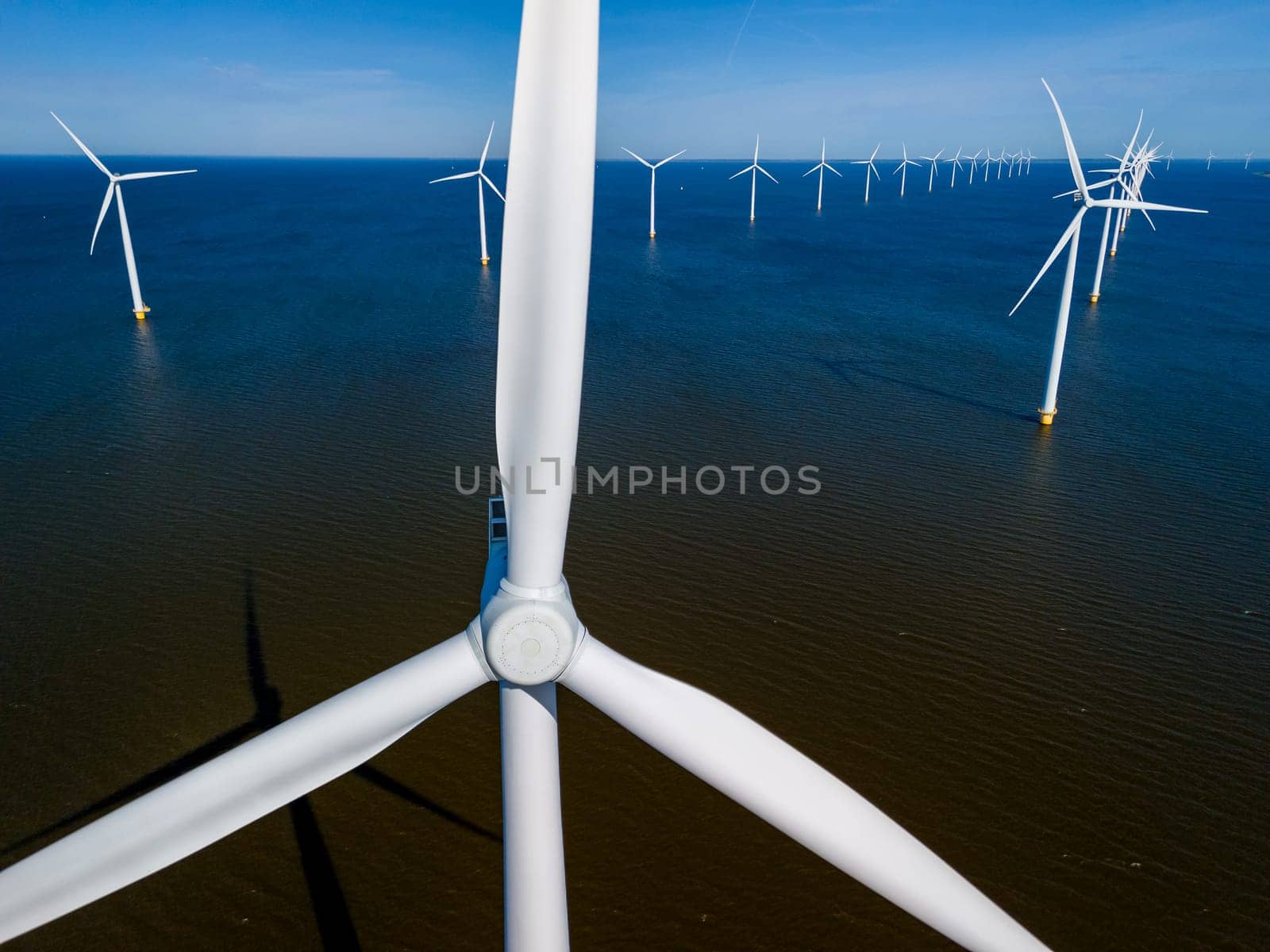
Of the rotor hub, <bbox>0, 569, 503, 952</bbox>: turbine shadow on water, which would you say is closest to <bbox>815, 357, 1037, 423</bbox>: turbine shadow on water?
<bbox>0, 569, 503, 952</bbox>: turbine shadow on water

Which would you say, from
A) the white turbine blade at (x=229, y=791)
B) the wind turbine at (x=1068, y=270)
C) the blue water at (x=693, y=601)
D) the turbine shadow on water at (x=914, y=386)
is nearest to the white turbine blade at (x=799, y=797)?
the white turbine blade at (x=229, y=791)

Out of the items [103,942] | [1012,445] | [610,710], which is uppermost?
[610,710]

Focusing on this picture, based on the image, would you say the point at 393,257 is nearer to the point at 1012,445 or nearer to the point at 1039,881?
the point at 1012,445

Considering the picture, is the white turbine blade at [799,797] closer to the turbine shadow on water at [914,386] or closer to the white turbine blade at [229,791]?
the white turbine blade at [229,791]

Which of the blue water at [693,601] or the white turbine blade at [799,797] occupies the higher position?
the white turbine blade at [799,797]

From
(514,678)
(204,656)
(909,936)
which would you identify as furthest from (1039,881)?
(204,656)

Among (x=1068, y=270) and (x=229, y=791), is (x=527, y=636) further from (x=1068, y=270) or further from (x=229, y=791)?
(x=1068, y=270)

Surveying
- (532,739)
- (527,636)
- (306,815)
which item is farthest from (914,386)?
(527,636)
